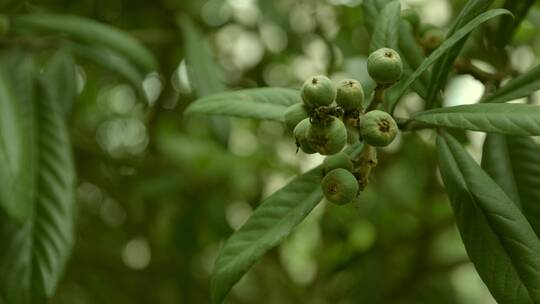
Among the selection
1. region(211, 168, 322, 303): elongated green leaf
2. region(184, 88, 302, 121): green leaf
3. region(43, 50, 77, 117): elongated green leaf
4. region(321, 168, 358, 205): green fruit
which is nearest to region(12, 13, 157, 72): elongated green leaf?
region(43, 50, 77, 117): elongated green leaf

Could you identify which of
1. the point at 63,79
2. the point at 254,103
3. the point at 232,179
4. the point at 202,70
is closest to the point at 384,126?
the point at 254,103

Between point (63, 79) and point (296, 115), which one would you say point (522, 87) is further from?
point (63, 79)

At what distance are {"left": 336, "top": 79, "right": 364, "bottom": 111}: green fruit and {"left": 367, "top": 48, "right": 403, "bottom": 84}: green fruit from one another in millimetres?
29

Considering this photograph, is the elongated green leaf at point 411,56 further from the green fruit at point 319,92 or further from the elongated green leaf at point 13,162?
the elongated green leaf at point 13,162

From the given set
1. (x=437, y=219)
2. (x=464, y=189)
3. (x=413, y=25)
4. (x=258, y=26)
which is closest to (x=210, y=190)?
(x=258, y=26)

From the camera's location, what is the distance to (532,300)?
737mm

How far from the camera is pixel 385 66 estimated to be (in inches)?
28.9

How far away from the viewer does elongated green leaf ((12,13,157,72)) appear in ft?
4.46

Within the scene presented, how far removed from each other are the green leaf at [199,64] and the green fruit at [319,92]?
2.29 feet

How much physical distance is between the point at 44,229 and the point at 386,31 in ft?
2.17

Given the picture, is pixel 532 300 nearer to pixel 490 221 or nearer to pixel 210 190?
pixel 490 221

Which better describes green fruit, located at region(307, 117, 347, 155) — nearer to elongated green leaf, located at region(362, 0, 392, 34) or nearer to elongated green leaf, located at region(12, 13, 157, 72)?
elongated green leaf, located at region(362, 0, 392, 34)

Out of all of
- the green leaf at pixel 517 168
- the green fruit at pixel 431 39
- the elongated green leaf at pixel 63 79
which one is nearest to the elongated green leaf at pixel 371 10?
the green fruit at pixel 431 39

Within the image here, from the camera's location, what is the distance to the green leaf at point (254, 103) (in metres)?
0.86
